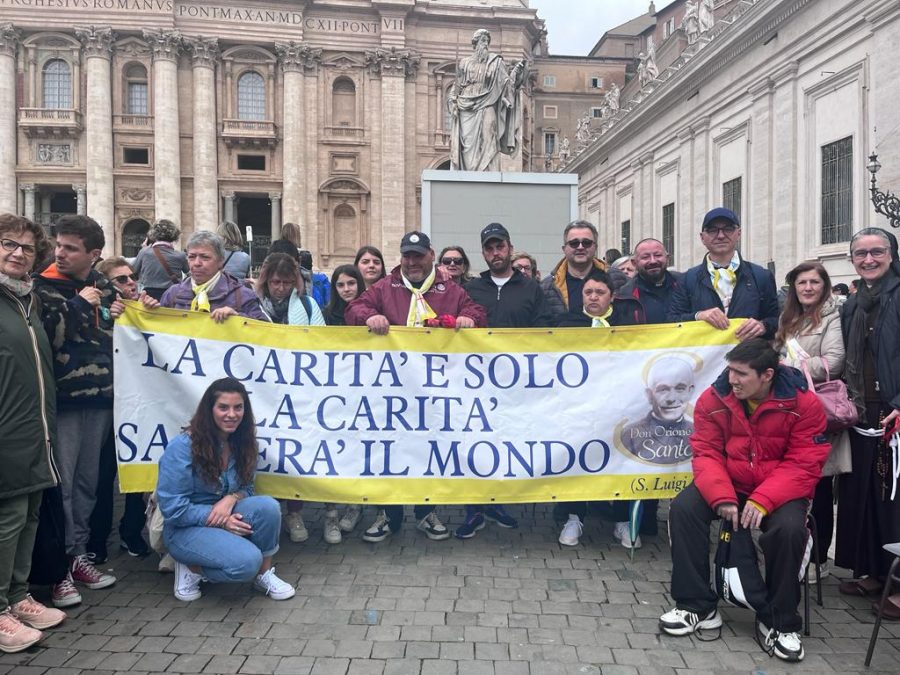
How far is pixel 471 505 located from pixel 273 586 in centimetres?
174

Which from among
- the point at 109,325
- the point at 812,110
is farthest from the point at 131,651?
the point at 812,110

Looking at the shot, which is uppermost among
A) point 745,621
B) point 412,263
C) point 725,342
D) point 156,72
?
point 156,72

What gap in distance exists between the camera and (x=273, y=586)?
441 centimetres

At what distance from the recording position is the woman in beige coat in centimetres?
452

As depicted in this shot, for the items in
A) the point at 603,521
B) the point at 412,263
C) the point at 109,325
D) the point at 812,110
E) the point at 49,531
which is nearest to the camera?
the point at 49,531

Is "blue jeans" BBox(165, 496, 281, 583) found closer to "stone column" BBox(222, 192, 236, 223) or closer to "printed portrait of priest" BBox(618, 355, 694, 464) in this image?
"printed portrait of priest" BBox(618, 355, 694, 464)

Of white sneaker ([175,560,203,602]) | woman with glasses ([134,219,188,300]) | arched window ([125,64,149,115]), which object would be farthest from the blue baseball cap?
arched window ([125,64,149,115])

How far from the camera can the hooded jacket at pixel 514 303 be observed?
562 centimetres

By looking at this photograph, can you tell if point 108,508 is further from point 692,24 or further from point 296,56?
point 296,56

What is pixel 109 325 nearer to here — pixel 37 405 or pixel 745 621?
pixel 37 405

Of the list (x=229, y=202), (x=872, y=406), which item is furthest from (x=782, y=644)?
(x=229, y=202)

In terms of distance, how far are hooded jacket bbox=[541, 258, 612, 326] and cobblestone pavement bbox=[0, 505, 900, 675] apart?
1.84 m

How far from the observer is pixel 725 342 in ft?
16.7

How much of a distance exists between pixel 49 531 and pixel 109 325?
56.4 inches
